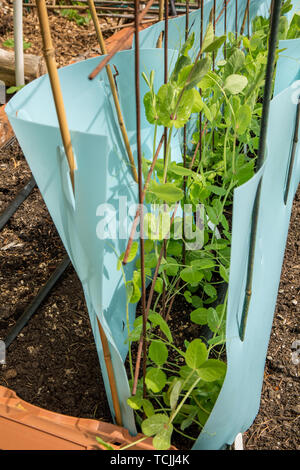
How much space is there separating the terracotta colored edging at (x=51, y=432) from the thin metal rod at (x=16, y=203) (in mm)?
855

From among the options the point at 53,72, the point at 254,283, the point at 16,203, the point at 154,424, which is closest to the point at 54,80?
the point at 53,72

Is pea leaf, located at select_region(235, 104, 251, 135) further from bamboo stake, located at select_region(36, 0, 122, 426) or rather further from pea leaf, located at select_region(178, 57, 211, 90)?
bamboo stake, located at select_region(36, 0, 122, 426)

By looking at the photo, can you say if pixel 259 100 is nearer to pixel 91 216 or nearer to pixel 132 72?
pixel 132 72

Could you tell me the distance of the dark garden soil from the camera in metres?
1.07

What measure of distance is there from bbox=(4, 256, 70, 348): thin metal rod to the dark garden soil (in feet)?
0.05

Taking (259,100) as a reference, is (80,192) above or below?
above

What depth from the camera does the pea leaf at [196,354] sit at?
0.80 m

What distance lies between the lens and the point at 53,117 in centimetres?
97

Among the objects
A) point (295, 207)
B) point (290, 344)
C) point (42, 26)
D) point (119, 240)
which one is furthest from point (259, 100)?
point (42, 26)

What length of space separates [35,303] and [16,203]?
0.52m

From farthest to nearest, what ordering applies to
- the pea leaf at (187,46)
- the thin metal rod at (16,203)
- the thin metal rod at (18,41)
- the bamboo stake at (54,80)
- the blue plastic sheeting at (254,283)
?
the thin metal rod at (18,41)
the thin metal rod at (16,203)
the pea leaf at (187,46)
the blue plastic sheeting at (254,283)
the bamboo stake at (54,80)

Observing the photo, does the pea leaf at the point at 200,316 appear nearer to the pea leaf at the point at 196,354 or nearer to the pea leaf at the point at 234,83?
the pea leaf at the point at 196,354

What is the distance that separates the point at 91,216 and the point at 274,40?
0.34 metres

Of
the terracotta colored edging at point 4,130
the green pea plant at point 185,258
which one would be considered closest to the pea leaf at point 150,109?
the green pea plant at point 185,258
